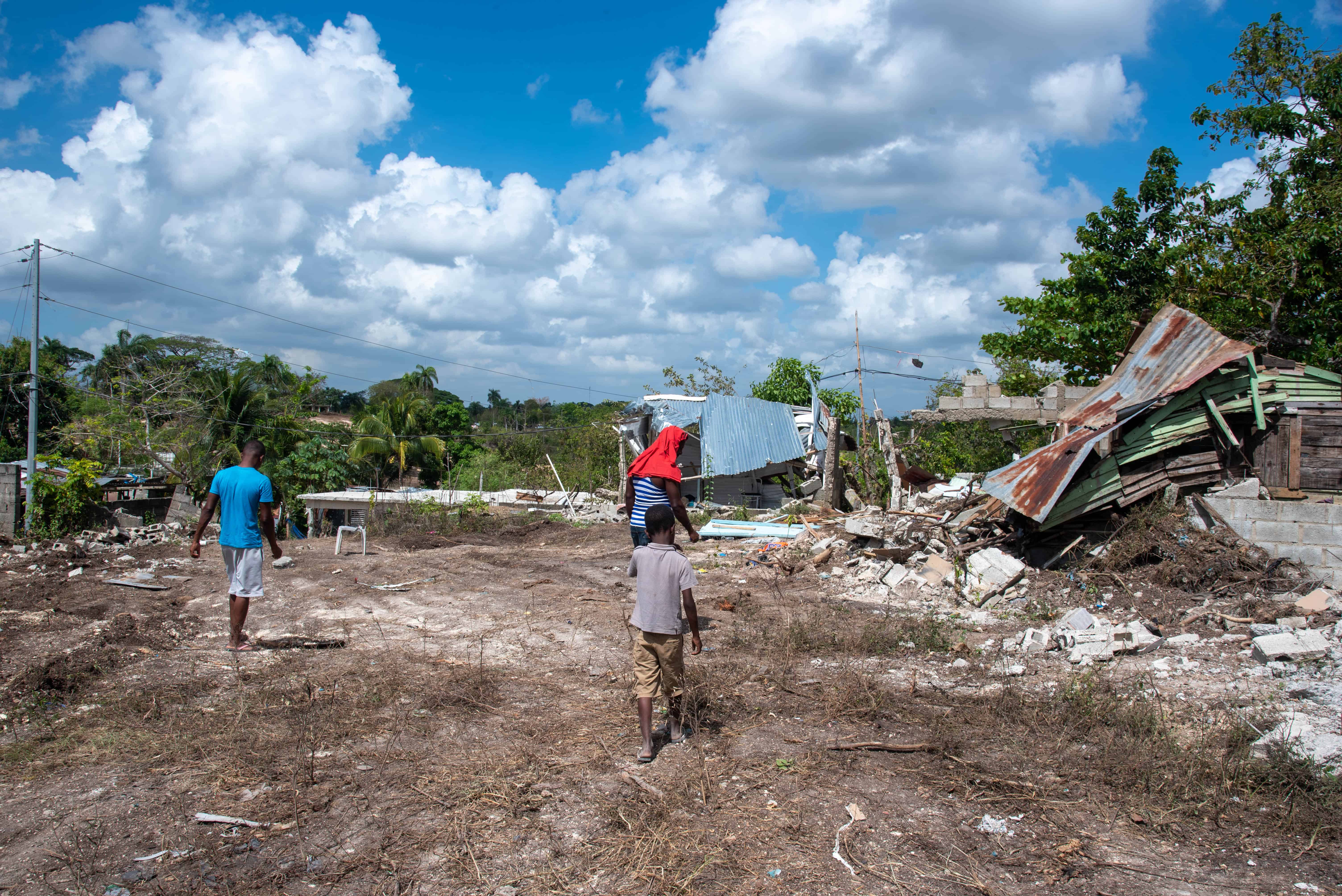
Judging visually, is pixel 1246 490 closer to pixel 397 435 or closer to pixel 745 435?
pixel 745 435

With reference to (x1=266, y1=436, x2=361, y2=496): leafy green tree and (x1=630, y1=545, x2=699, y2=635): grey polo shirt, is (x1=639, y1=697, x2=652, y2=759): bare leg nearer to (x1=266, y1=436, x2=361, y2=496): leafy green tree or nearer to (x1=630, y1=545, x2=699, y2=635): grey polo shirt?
(x1=630, y1=545, x2=699, y2=635): grey polo shirt

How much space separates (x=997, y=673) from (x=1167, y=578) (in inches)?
119

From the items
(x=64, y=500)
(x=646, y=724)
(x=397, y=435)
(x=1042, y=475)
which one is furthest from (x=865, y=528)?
(x=397, y=435)

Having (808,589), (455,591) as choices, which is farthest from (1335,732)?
(455,591)

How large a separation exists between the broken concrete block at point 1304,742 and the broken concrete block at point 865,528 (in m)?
6.18

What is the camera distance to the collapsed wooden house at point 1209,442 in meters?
8.15

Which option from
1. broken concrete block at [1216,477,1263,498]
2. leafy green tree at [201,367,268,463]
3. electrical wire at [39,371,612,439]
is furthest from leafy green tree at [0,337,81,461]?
broken concrete block at [1216,477,1263,498]

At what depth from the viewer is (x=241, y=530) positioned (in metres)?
5.86

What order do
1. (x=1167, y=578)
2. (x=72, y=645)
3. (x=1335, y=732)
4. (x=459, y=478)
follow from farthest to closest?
(x=459, y=478)
(x=1167, y=578)
(x=72, y=645)
(x=1335, y=732)

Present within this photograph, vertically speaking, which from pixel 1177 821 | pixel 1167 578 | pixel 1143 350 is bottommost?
pixel 1177 821

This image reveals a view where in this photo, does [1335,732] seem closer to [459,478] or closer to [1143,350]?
[1143,350]

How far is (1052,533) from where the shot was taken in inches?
344

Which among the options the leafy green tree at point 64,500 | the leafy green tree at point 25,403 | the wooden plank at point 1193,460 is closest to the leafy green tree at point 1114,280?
the wooden plank at point 1193,460

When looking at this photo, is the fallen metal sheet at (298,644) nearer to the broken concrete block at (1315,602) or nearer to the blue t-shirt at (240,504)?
the blue t-shirt at (240,504)
